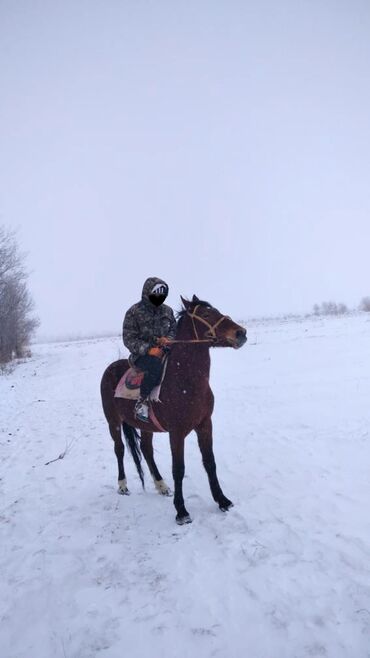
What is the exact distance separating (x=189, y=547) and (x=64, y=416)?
8955 millimetres

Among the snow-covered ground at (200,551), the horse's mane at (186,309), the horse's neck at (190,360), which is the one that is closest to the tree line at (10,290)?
the snow-covered ground at (200,551)

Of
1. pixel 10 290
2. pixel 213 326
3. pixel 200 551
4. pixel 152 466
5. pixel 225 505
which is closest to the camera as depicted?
pixel 200 551

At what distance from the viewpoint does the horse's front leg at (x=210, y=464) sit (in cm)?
486

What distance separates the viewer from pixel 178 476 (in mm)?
4727

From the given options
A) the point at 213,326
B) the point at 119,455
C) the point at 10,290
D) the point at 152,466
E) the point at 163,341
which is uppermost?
the point at 10,290

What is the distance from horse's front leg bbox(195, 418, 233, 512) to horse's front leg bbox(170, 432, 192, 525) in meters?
0.38

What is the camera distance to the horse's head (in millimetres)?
4523

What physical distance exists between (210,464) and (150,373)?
1631 mm

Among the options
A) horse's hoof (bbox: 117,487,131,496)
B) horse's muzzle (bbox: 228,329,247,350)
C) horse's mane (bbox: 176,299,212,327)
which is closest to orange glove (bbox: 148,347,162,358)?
horse's mane (bbox: 176,299,212,327)

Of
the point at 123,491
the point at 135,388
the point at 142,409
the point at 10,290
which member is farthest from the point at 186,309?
the point at 10,290

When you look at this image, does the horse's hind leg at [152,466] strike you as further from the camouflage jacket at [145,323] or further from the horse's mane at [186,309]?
the horse's mane at [186,309]

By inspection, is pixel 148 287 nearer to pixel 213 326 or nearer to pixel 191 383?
pixel 213 326

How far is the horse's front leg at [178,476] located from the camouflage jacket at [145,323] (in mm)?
1374

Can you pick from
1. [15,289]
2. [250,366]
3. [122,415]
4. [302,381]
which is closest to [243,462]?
[122,415]
